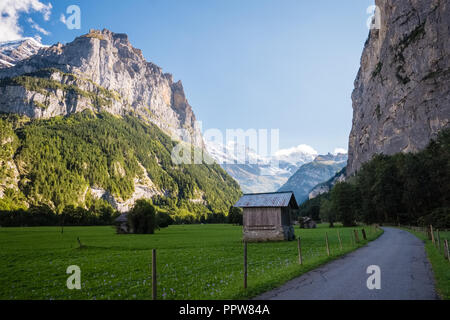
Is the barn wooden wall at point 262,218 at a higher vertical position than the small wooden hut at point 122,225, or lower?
higher

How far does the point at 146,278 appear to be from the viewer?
47.8 ft

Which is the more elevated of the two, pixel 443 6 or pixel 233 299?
pixel 443 6

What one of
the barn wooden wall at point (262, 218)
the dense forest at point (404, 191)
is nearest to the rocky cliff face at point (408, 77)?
the dense forest at point (404, 191)

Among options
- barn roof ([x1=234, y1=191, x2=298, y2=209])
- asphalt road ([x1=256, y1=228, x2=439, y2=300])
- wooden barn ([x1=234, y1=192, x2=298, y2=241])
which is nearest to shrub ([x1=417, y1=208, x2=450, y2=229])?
barn roof ([x1=234, y1=191, x2=298, y2=209])

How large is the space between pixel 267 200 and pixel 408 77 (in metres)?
94.5

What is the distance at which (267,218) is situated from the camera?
39438 mm

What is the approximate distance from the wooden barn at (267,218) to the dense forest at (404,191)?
96.7ft

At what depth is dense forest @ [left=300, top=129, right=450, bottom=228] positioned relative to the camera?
5970 cm

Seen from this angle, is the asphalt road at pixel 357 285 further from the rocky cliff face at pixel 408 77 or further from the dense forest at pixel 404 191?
the rocky cliff face at pixel 408 77

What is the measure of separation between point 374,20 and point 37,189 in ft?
691

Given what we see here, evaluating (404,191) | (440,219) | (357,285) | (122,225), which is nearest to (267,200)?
(357,285)

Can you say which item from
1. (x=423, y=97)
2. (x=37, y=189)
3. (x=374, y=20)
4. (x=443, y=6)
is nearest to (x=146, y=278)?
(x=423, y=97)

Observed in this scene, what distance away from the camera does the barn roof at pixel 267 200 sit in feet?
129
